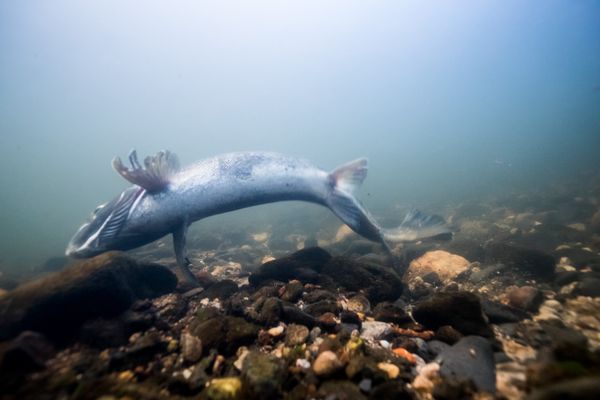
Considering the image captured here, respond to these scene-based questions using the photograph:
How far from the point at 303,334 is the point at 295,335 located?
8cm

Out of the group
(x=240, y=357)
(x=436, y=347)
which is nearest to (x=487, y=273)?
(x=436, y=347)

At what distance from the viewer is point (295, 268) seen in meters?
4.06

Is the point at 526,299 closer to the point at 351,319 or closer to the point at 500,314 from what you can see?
the point at 500,314

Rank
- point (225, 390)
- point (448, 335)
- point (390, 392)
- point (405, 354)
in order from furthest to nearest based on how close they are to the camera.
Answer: point (448, 335) < point (405, 354) < point (225, 390) < point (390, 392)

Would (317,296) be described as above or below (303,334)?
below

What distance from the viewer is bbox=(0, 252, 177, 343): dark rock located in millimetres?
2812

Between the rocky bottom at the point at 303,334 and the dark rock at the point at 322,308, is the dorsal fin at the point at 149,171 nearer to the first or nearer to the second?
the rocky bottom at the point at 303,334

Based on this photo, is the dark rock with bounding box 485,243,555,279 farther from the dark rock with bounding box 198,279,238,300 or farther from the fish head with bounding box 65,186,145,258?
the fish head with bounding box 65,186,145,258

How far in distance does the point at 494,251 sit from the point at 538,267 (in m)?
0.75

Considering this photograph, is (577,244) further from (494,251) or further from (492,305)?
(492,305)

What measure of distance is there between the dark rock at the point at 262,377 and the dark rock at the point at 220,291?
5.68ft

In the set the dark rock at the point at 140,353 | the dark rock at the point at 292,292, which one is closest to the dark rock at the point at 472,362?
the dark rock at the point at 292,292

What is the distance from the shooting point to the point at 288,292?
3.44 m

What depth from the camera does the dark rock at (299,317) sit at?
2.73m
